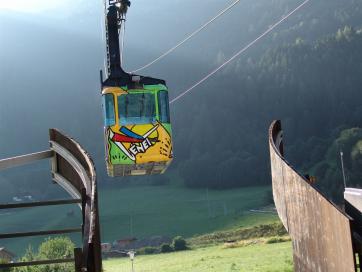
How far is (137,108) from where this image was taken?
14398 millimetres

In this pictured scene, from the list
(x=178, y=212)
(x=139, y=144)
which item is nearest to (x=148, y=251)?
(x=178, y=212)

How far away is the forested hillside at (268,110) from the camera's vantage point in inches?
5340

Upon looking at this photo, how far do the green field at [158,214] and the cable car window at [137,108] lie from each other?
80.4 m

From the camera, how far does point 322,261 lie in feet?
16.4

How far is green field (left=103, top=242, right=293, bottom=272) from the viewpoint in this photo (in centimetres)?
5008

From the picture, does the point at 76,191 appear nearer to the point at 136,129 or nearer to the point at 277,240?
the point at 136,129

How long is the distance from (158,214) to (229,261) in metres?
60.7

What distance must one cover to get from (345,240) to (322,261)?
0.86 metres

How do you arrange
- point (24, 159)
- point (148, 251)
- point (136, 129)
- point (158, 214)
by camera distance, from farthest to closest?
1. point (158, 214)
2. point (148, 251)
3. point (136, 129)
4. point (24, 159)

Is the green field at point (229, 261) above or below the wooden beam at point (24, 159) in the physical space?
below

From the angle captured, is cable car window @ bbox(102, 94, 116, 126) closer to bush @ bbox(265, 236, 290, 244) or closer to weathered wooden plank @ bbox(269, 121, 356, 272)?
weathered wooden plank @ bbox(269, 121, 356, 272)

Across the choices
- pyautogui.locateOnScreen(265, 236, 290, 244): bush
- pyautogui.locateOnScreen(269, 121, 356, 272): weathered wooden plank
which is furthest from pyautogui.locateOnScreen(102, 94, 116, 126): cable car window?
pyautogui.locateOnScreen(265, 236, 290, 244): bush

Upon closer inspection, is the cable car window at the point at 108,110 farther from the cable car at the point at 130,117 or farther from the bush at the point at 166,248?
the bush at the point at 166,248

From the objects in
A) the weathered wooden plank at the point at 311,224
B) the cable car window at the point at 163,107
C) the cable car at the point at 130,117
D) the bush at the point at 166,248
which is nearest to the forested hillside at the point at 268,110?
the bush at the point at 166,248
